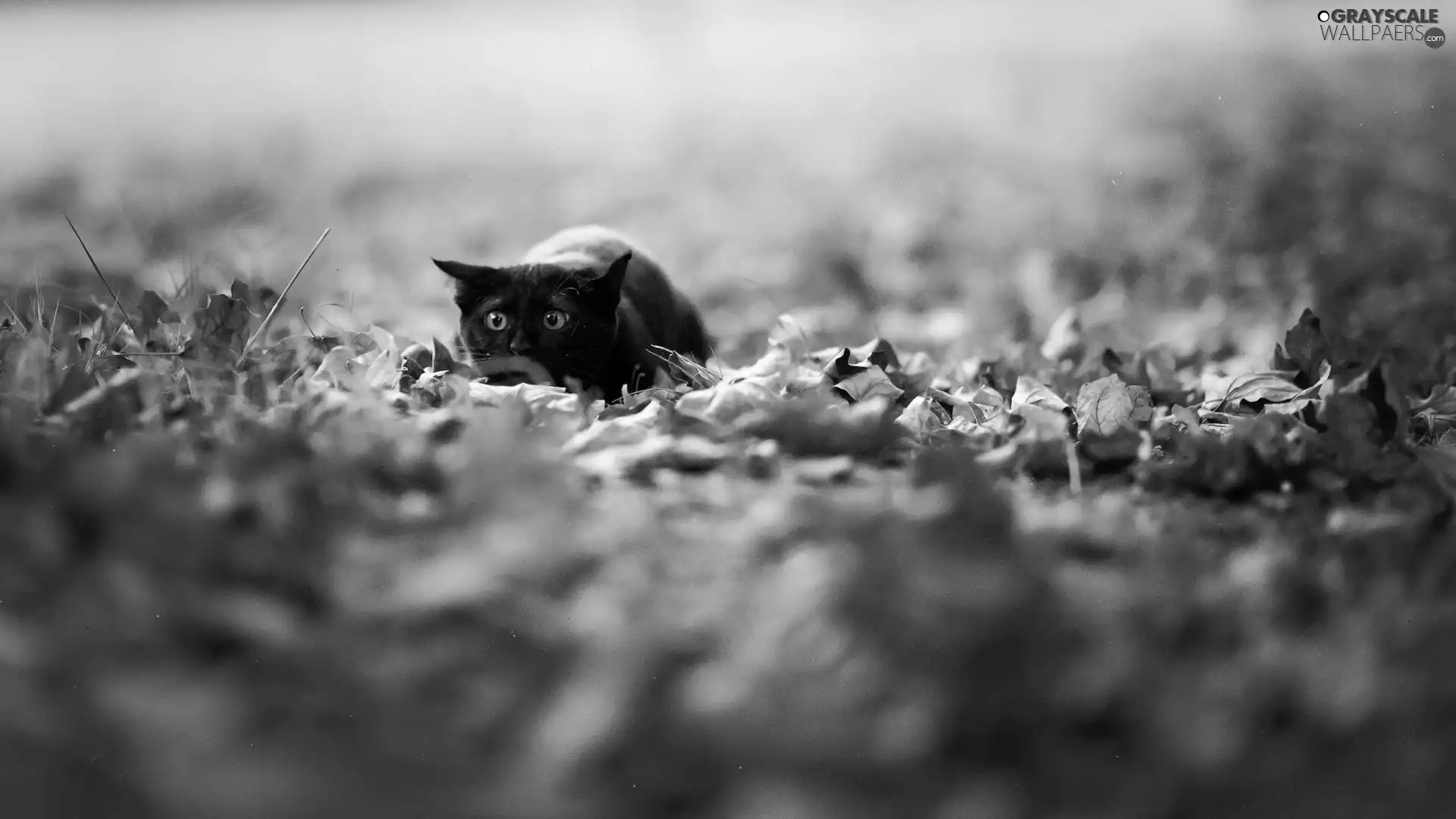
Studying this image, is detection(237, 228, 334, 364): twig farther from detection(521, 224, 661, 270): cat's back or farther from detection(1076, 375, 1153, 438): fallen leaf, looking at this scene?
detection(1076, 375, 1153, 438): fallen leaf

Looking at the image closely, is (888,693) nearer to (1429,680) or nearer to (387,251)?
(1429,680)

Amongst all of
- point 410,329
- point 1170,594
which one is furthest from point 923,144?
point 1170,594

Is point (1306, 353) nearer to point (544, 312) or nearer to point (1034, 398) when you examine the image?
point (1034, 398)

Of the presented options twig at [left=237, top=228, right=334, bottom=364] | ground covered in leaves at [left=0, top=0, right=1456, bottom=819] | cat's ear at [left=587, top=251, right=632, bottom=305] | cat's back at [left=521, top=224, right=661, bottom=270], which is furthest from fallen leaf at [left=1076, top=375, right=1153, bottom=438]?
twig at [left=237, top=228, right=334, bottom=364]

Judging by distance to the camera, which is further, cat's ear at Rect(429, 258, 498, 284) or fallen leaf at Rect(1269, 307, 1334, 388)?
cat's ear at Rect(429, 258, 498, 284)

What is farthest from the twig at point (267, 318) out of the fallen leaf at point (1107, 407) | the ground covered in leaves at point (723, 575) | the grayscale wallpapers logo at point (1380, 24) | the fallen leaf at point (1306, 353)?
the grayscale wallpapers logo at point (1380, 24)

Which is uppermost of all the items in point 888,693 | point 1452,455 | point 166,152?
point 166,152
